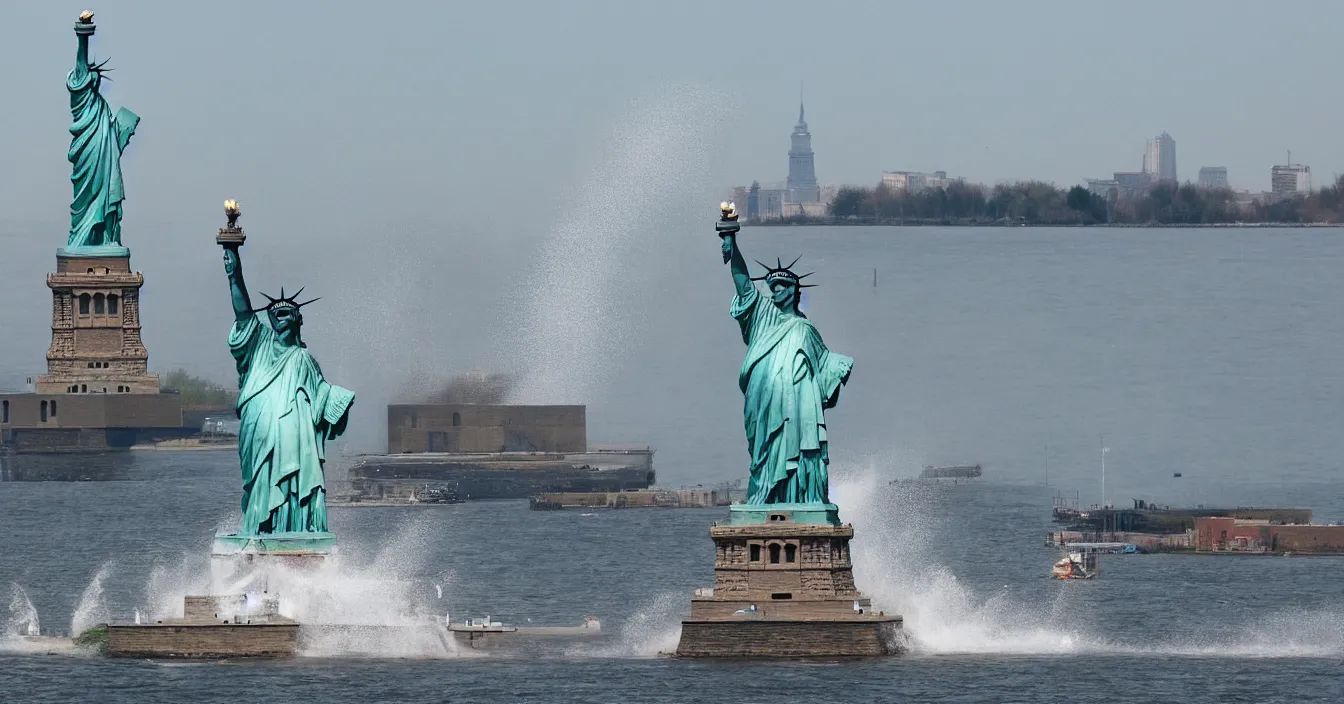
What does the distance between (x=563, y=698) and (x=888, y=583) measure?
1884 centimetres

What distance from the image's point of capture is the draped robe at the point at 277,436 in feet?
563

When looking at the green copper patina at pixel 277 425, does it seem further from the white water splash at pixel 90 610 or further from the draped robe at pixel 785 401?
the draped robe at pixel 785 401

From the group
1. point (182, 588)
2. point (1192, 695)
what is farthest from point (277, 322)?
point (1192, 695)

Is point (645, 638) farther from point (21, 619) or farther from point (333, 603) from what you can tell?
point (21, 619)

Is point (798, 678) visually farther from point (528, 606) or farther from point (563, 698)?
point (528, 606)

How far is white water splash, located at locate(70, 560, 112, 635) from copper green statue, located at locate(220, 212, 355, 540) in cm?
1060

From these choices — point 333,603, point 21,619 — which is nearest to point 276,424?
Result: point 333,603

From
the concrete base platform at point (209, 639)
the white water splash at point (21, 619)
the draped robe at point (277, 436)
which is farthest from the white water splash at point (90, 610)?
the draped robe at point (277, 436)

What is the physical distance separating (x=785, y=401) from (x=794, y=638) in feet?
26.5

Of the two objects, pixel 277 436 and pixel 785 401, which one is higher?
pixel 785 401

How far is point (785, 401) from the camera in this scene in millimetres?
169750

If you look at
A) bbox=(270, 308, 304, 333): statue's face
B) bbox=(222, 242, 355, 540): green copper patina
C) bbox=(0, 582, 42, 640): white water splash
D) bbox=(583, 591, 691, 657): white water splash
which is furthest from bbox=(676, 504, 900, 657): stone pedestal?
bbox=(0, 582, 42, 640): white water splash

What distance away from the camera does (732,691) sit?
531 feet

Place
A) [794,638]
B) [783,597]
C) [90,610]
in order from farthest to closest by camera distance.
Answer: [90,610] < [783,597] < [794,638]
